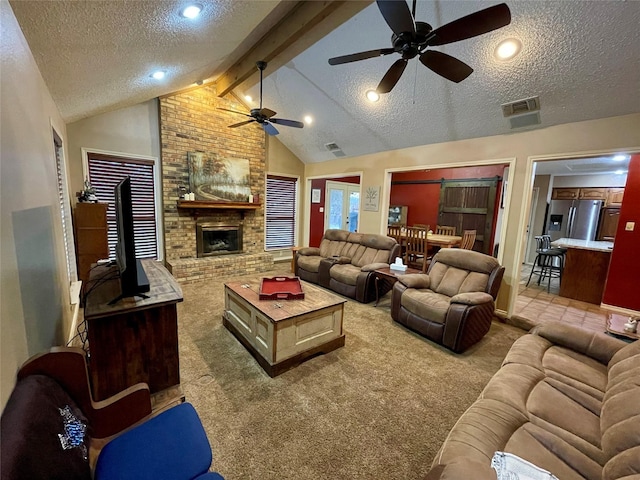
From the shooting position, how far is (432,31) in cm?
188

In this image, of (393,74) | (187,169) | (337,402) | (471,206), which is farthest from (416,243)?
(187,169)

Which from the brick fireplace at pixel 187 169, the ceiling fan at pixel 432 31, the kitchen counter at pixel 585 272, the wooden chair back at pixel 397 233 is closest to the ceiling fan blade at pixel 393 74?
the ceiling fan at pixel 432 31

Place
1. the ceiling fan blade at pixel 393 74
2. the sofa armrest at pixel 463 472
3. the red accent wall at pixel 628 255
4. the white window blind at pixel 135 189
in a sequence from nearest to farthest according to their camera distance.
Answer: the sofa armrest at pixel 463 472, the ceiling fan blade at pixel 393 74, the red accent wall at pixel 628 255, the white window blind at pixel 135 189

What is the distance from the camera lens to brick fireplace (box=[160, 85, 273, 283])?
4781mm

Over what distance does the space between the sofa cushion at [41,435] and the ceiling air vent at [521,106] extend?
14.5 ft

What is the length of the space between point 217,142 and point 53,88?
112 inches

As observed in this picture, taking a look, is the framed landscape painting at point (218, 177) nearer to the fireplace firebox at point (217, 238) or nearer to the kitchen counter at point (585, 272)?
the fireplace firebox at point (217, 238)

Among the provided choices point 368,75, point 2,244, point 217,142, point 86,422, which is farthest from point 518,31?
point 217,142

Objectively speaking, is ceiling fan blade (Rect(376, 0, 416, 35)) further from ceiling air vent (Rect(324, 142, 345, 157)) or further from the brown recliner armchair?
ceiling air vent (Rect(324, 142, 345, 157))

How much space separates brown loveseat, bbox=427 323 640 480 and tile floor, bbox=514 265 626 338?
6.36 ft

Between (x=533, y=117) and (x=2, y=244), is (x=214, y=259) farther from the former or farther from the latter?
(x=533, y=117)

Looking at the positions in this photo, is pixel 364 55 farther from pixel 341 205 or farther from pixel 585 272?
pixel 341 205

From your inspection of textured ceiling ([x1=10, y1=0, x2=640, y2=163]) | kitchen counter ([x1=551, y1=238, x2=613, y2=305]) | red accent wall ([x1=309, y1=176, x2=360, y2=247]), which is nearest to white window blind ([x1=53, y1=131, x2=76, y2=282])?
textured ceiling ([x1=10, y1=0, x2=640, y2=163])

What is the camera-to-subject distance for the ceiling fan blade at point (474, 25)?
162 cm
